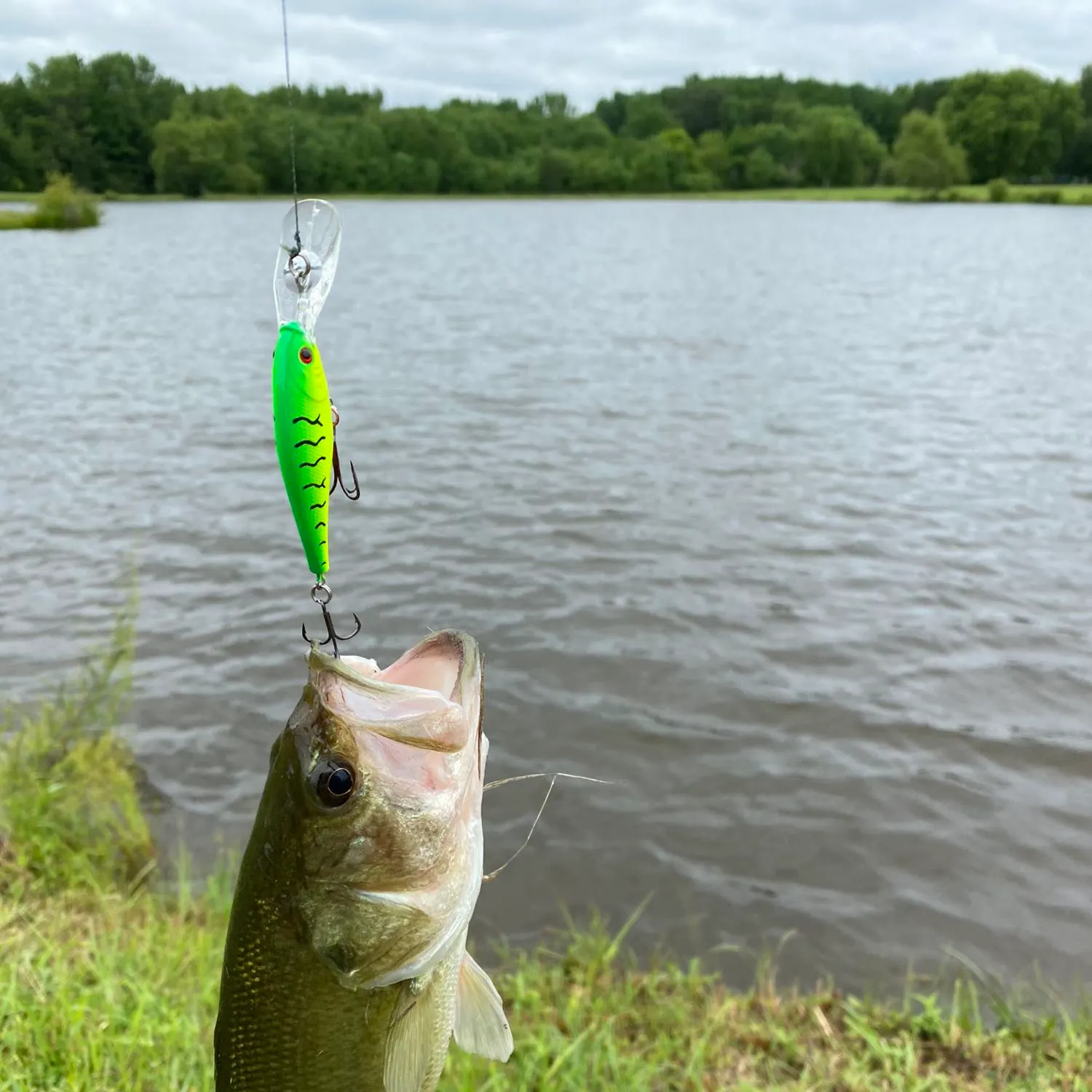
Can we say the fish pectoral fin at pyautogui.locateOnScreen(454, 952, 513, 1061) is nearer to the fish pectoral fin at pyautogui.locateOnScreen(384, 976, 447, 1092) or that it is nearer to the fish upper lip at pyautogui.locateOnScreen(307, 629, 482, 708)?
the fish pectoral fin at pyautogui.locateOnScreen(384, 976, 447, 1092)

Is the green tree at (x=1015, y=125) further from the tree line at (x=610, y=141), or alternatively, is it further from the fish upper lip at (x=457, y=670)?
the fish upper lip at (x=457, y=670)

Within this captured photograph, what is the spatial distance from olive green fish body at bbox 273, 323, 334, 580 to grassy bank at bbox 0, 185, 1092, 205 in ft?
216

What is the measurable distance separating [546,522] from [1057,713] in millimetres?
5455

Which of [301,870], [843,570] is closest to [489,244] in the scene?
[843,570]

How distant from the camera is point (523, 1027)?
4273mm

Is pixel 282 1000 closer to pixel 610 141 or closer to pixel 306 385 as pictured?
pixel 306 385

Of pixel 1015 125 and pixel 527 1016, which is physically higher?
pixel 1015 125

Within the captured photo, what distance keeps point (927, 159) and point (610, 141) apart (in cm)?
3448

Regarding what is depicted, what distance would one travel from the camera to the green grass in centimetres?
4644

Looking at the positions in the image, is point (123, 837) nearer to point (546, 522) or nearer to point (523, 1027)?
point (523, 1027)

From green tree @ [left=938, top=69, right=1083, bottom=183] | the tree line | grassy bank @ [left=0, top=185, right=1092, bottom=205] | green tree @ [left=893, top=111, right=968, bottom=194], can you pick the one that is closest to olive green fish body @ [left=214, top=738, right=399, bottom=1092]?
the tree line

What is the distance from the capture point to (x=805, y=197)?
102062 mm

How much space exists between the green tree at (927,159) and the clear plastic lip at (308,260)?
333ft

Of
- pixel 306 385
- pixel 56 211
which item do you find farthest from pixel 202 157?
pixel 306 385
